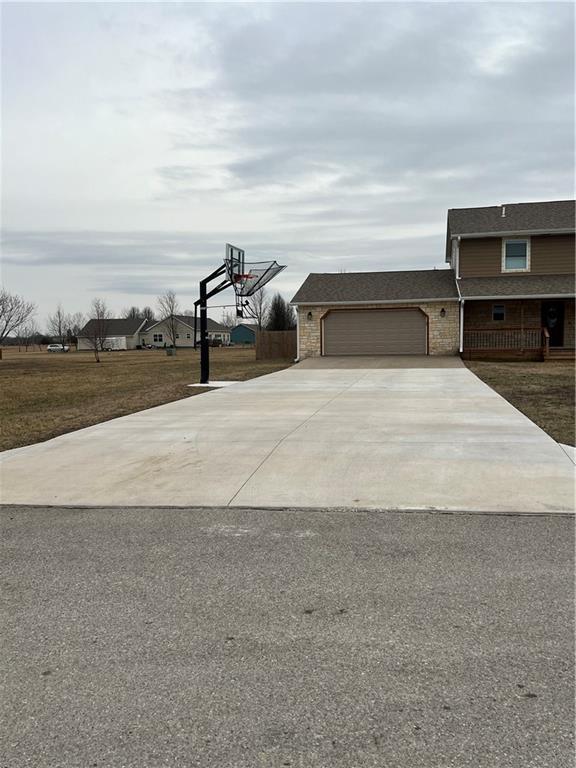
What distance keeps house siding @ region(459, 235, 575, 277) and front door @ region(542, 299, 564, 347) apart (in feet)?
4.53

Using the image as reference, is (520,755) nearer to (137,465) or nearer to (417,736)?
(417,736)

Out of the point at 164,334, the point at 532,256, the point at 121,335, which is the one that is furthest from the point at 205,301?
the point at 164,334

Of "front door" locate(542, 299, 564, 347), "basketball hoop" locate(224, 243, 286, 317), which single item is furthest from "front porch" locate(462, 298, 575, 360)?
"basketball hoop" locate(224, 243, 286, 317)

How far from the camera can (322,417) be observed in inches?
416

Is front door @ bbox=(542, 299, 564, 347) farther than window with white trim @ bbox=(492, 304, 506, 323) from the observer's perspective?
No

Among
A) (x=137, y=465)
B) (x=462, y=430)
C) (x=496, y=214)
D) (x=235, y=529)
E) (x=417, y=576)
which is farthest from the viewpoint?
(x=496, y=214)

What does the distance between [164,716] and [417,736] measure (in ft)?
3.41

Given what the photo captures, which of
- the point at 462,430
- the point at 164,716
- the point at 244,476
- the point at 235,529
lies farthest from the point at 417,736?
the point at 462,430

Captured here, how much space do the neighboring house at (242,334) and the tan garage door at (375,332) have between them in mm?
77251

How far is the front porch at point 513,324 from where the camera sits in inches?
1032

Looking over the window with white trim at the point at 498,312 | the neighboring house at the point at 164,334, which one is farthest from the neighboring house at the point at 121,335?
the window with white trim at the point at 498,312

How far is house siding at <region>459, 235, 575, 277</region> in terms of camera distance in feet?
85.7

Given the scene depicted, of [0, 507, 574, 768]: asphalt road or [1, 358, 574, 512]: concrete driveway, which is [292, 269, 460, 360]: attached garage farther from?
[0, 507, 574, 768]: asphalt road

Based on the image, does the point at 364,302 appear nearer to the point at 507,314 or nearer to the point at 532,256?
the point at 507,314
